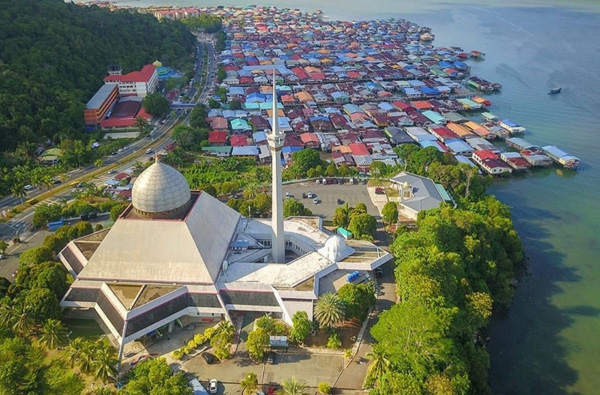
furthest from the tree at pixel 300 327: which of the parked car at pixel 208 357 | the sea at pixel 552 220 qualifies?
the sea at pixel 552 220

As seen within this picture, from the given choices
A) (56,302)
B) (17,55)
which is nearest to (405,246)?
(56,302)

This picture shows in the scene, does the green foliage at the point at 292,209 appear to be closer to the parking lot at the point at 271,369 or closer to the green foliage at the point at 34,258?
the parking lot at the point at 271,369

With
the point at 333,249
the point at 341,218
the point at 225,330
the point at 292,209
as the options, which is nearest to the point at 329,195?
the point at 341,218

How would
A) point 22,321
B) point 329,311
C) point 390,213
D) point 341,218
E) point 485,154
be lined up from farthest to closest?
1. point 485,154
2. point 390,213
3. point 341,218
4. point 329,311
5. point 22,321

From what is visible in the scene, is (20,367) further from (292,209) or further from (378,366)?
(292,209)

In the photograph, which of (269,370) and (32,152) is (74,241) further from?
(32,152)

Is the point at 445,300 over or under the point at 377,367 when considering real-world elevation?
over

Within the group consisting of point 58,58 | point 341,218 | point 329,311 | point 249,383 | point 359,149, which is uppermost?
point 58,58
